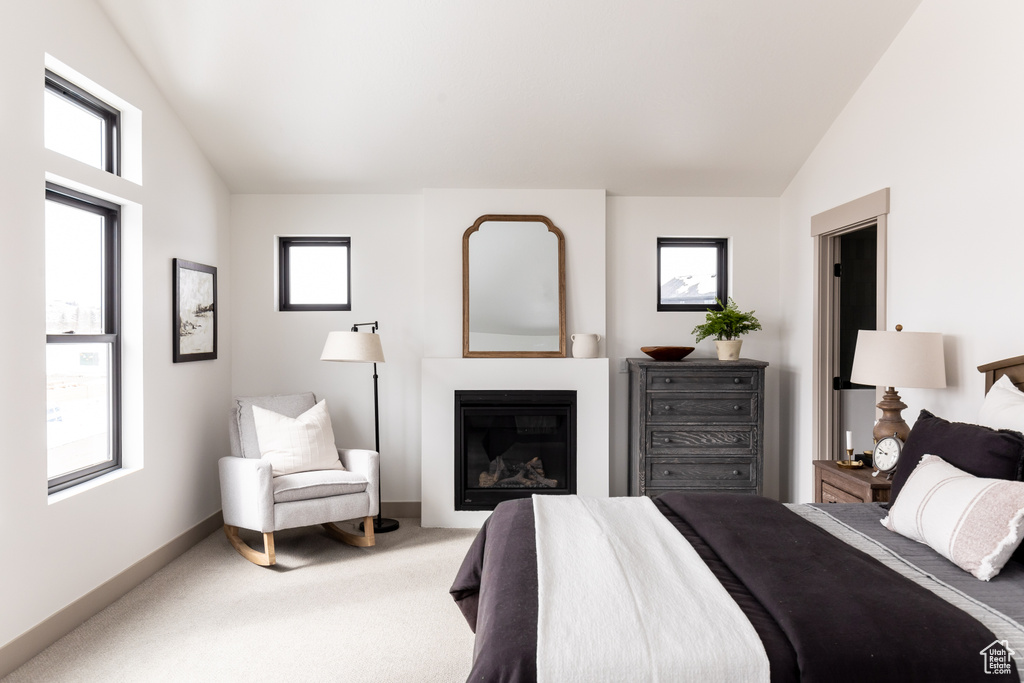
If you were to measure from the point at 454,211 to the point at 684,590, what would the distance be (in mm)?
3436

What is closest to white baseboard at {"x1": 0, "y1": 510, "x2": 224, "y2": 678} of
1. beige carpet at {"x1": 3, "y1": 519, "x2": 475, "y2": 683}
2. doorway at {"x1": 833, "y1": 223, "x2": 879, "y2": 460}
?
beige carpet at {"x1": 3, "y1": 519, "x2": 475, "y2": 683}

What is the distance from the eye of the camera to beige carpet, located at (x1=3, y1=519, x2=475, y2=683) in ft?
8.23

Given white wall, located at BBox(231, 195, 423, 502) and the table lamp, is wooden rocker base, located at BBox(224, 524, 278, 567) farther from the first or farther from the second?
the table lamp

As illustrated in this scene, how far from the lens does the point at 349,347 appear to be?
3967 mm

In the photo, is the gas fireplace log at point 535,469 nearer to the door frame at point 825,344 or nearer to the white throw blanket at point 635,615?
the door frame at point 825,344

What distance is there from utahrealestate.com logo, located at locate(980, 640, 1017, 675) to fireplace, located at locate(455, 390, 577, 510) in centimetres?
313

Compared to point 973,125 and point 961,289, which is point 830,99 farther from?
point 961,289

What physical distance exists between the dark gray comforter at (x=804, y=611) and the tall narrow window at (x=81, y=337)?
2.17 meters

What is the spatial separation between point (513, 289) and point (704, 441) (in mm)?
1645

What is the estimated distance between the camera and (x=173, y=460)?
374cm

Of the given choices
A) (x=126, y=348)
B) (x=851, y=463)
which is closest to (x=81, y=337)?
(x=126, y=348)

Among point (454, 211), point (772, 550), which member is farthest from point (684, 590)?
point (454, 211)

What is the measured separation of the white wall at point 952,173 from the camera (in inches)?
102

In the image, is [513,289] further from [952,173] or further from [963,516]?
[963,516]
